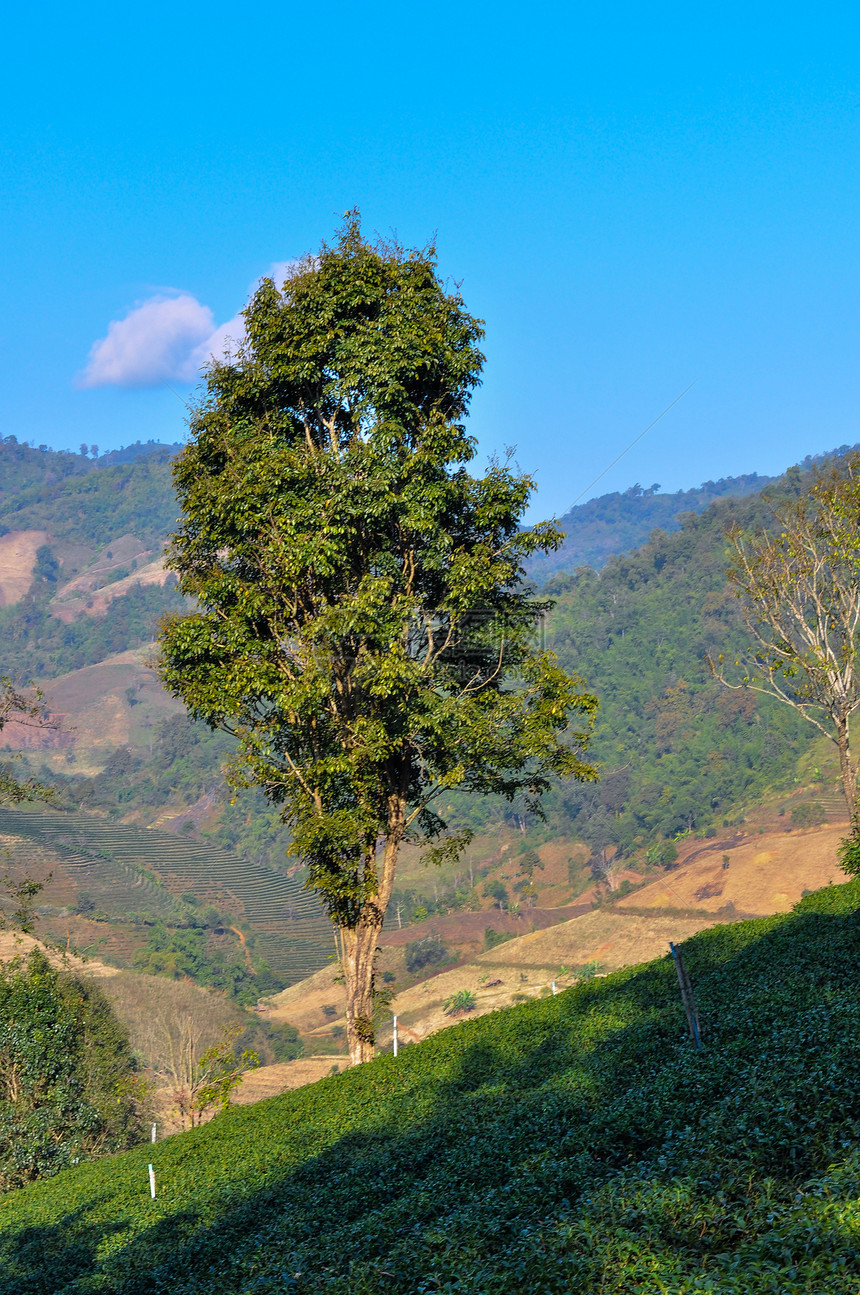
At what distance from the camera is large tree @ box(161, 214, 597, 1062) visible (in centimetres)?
1441

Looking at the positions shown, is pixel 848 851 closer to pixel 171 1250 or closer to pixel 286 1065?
pixel 171 1250

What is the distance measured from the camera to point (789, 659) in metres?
21.5

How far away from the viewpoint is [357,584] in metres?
15.3

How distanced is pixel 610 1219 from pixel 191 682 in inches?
428

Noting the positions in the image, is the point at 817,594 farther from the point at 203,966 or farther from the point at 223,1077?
the point at 203,966

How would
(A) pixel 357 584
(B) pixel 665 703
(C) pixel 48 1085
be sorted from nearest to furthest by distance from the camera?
(A) pixel 357 584
(C) pixel 48 1085
(B) pixel 665 703

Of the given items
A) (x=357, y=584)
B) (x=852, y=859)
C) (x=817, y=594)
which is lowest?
(x=852, y=859)

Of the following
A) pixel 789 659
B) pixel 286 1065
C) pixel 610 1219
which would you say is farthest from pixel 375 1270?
pixel 286 1065

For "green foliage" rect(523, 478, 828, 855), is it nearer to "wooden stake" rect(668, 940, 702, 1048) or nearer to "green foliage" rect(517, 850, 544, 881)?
"green foliage" rect(517, 850, 544, 881)

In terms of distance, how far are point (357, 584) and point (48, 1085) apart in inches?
903

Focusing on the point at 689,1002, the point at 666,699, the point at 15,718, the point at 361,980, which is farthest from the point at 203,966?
the point at 689,1002

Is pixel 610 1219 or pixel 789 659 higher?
pixel 789 659

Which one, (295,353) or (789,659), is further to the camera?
(789,659)

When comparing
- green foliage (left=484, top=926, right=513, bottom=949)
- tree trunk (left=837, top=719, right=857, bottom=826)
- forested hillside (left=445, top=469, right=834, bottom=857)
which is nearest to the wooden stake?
tree trunk (left=837, top=719, right=857, bottom=826)
